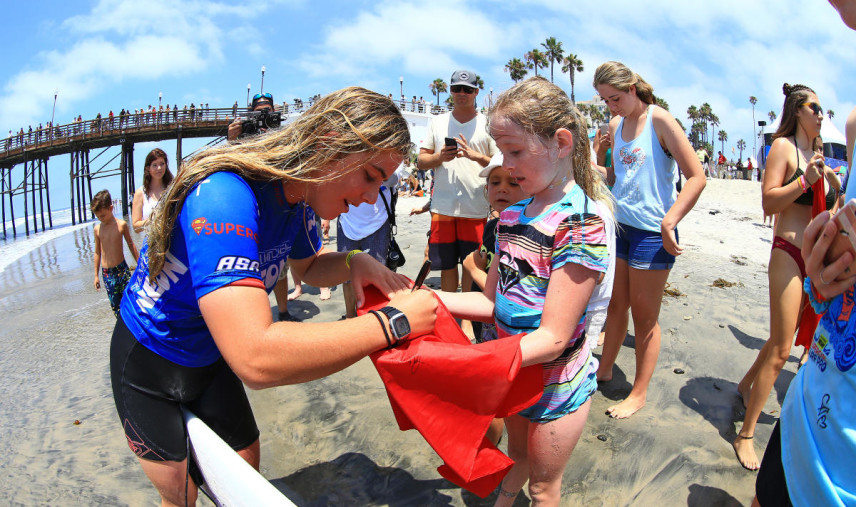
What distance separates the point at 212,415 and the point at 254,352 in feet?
3.10

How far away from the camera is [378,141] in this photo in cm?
175

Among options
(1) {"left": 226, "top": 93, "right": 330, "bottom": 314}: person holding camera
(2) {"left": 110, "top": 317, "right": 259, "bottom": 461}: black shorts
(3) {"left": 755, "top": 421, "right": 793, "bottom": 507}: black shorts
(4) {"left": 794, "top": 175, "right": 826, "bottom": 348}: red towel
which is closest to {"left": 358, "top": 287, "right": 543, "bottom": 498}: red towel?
(3) {"left": 755, "top": 421, "right": 793, "bottom": 507}: black shorts

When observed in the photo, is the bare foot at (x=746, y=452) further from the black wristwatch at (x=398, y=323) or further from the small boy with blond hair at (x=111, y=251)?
the small boy with blond hair at (x=111, y=251)

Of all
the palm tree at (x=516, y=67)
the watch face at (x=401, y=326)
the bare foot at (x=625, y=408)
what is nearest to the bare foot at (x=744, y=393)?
the bare foot at (x=625, y=408)

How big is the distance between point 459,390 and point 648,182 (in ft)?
8.18

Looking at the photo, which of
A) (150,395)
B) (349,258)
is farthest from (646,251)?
(150,395)

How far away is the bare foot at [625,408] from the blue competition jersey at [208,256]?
8.17 ft

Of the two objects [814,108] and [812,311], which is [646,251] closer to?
[812,311]

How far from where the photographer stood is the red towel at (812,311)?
10.0 feet

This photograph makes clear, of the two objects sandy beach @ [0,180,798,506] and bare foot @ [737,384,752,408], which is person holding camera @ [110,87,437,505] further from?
bare foot @ [737,384,752,408]

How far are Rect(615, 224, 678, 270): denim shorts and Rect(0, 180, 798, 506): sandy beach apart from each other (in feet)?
3.53

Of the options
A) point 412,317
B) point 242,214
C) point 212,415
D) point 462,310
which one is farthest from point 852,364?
point 212,415

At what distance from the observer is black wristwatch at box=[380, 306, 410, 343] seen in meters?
1.58

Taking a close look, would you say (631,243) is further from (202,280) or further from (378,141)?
(202,280)
